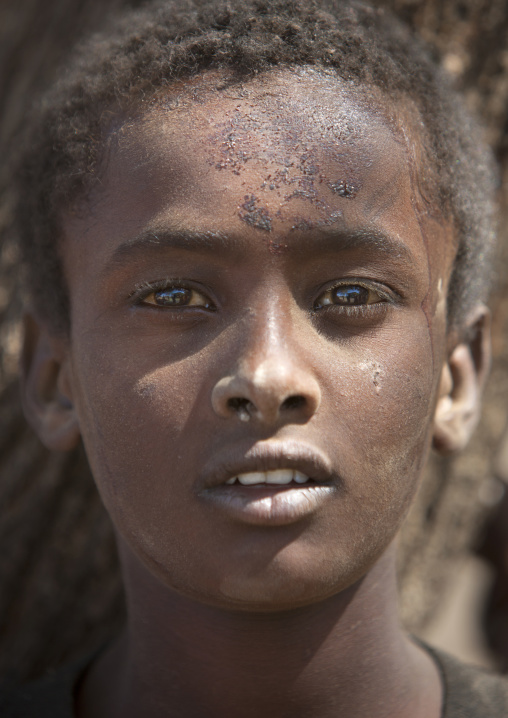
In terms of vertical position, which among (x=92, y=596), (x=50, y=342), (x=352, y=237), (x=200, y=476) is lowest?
(x=92, y=596)

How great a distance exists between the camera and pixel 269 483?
4.62 ft

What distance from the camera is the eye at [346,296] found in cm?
153

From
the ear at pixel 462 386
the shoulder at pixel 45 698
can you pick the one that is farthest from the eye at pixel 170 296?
the shoulder at pixel 45 698

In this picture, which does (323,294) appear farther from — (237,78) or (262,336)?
(237,78)

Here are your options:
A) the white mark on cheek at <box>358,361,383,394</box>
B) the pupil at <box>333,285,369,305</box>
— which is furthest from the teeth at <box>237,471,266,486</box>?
the pupil at <box>333,285,369,305</box>

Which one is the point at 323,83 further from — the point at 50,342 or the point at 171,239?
the point at 50,342

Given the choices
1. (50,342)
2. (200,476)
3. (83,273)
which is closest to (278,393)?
(200,476)

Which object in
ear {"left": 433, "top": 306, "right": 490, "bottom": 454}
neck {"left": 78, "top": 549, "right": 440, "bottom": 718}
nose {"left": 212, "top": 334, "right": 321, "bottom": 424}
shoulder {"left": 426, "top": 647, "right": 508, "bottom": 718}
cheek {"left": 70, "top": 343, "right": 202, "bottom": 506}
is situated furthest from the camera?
ear {"left": 433, "top": 306, "right": 490, "bottom": 454}

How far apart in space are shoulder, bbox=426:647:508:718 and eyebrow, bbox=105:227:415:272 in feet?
3.40

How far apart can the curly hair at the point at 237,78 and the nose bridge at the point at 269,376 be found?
53 cm

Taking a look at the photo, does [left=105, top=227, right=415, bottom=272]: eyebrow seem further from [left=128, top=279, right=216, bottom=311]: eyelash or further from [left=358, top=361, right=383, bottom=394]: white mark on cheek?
[left=358, top=361, right=383, bottom=394]: white mark on cheek

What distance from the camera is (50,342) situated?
1.92 metres

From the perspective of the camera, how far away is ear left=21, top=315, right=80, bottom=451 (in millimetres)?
1861

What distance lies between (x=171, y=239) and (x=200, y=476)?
0.49 metres
